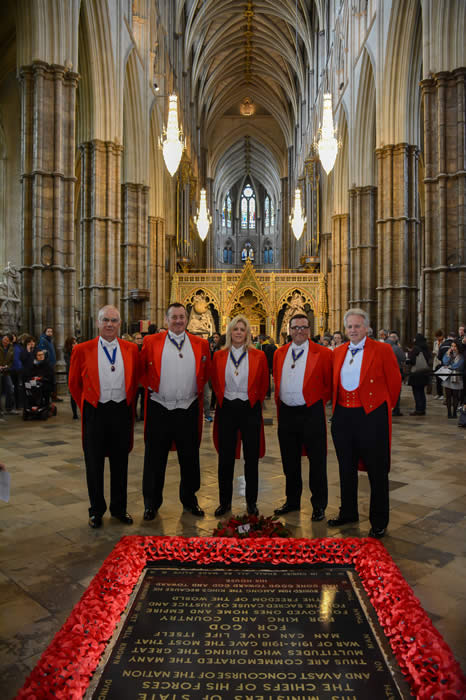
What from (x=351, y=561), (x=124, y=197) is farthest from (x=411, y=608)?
(x=124, y=197)

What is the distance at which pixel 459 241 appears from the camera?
11977mm

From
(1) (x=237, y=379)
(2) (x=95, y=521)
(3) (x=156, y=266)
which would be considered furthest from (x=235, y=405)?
(3) (x=156, y=266)

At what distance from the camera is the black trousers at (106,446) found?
3.75 meters

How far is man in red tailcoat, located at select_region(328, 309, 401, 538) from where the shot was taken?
356cm

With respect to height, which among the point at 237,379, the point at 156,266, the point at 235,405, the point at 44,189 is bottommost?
the point at 235,405

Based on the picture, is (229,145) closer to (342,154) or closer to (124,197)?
(342,154)

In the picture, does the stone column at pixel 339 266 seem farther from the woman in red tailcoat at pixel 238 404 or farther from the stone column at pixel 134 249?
the woman in red tailcoat at pixel 238 404

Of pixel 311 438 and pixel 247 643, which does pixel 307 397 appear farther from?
pixel 247 643

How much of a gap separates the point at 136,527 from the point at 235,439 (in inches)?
39.0

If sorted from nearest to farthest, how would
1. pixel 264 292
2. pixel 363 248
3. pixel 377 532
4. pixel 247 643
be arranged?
pixel 247 643, pixel 377 532, pixel 363 248, pixel 264 292

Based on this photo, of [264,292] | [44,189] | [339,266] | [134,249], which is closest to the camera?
[44,189]

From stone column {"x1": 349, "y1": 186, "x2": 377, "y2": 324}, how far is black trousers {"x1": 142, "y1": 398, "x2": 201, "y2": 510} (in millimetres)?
15703

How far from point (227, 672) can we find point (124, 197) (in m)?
18.3

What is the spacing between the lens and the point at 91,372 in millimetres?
3711
